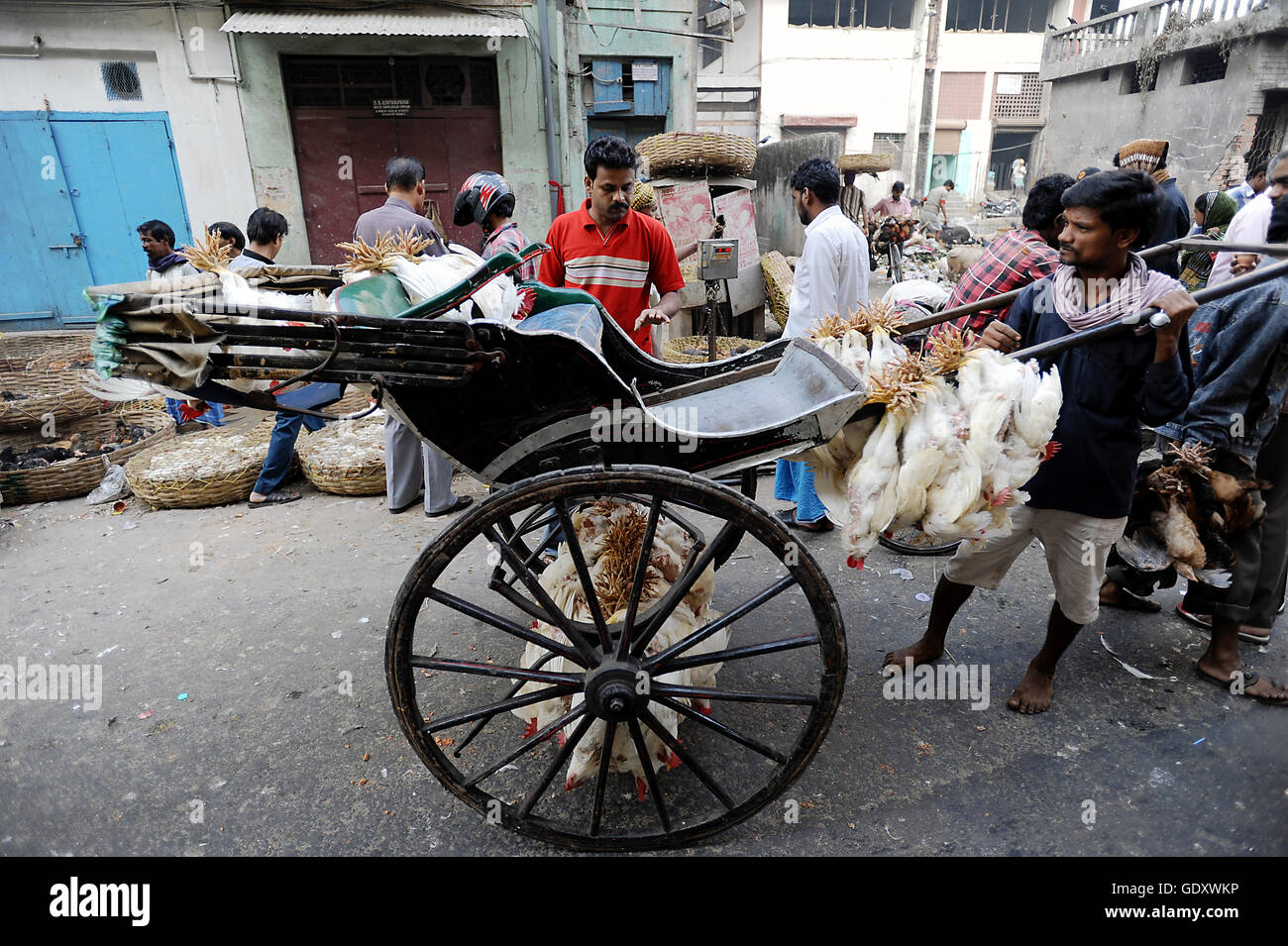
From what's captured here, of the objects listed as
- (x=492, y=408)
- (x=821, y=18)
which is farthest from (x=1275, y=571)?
(x=821, y=18)

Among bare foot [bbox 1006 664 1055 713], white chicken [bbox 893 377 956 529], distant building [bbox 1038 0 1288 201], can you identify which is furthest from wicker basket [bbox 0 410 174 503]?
distant building [bbox 1038 0 1288 201]

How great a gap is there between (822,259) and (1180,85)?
1926 centimetres

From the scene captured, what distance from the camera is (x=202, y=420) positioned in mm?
6438

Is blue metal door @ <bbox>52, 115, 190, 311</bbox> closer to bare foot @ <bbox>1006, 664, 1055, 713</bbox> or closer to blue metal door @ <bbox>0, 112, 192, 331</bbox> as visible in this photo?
blue metal door @ <bbox>0, 112, 192, 331</bbox>

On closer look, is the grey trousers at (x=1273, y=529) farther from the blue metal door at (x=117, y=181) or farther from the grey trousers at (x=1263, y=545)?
the blue metal door at (x=117, y=181)

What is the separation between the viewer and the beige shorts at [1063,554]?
2480 mm

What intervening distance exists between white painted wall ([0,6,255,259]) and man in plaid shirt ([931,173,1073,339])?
8394mm

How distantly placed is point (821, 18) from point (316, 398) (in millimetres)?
26734

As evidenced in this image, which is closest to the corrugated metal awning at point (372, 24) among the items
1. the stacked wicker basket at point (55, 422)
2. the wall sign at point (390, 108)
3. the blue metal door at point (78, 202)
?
the wall sign at point (390, 108)

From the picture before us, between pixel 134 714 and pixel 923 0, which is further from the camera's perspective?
pixel 923 0

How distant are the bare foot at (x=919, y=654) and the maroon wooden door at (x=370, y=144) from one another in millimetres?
7913

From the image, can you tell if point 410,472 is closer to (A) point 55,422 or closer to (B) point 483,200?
(B) point 483,200

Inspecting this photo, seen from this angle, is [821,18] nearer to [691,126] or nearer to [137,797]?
[691,126]

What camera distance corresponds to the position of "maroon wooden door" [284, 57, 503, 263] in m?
8.31
